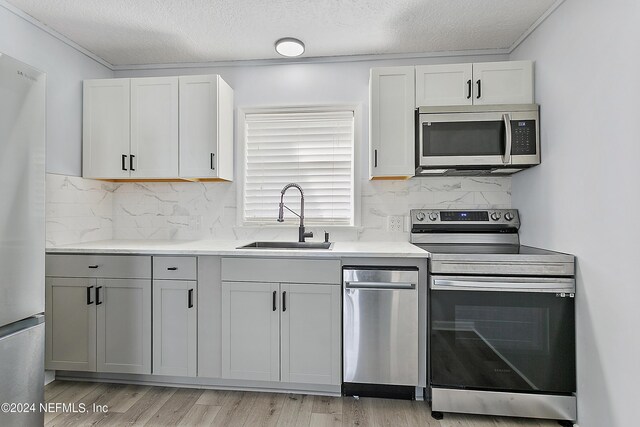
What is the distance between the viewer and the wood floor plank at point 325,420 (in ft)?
6.49

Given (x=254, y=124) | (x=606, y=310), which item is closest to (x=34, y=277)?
(x=254, y=124)

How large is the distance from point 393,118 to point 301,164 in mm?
864

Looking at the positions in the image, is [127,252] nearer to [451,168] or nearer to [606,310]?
[451,168]

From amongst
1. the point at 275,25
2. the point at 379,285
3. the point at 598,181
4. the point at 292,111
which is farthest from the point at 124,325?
the point at 598,181

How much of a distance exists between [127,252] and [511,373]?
2.53 metres

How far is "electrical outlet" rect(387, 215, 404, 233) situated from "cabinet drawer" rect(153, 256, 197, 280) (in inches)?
60.5

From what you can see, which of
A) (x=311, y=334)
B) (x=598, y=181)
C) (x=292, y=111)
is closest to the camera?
(x=598, y=181)

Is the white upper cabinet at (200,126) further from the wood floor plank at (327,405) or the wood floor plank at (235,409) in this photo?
the wood floor plank at (327,405)

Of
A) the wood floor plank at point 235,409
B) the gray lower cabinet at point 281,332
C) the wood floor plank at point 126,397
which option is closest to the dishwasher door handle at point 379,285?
the gray lower cabinet at point 281,332

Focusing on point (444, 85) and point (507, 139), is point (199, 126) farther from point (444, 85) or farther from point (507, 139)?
point (507, 139)

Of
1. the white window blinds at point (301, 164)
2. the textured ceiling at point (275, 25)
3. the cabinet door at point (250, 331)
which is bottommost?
the cabinet door at point (250, 331)

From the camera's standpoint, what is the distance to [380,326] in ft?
7.11

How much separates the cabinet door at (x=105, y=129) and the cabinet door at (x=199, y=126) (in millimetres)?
466

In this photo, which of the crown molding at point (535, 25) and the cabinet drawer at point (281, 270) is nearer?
the crown molding at point (535, 25)
